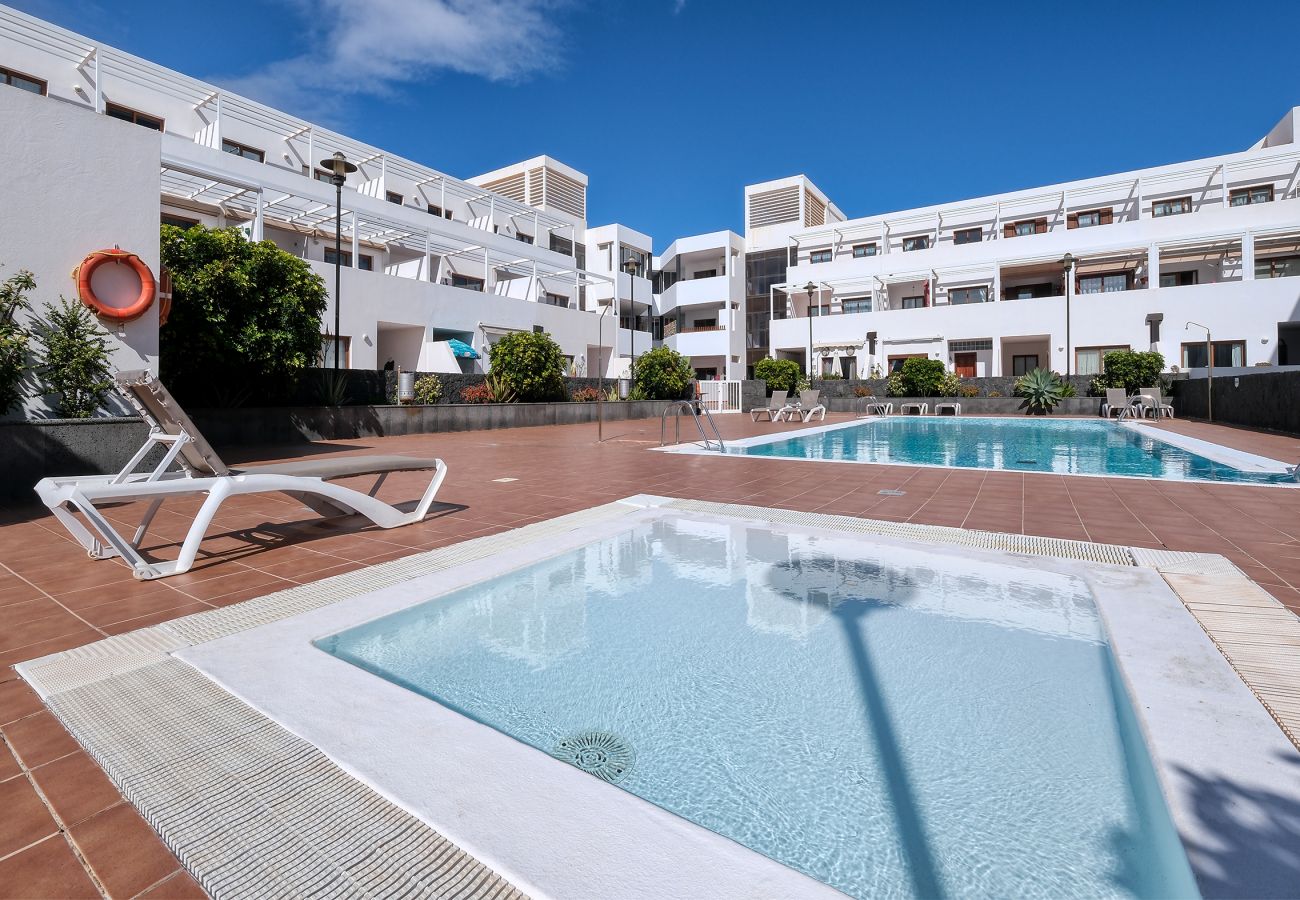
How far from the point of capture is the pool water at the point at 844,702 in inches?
68.5

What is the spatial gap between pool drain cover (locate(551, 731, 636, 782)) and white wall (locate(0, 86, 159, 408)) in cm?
793

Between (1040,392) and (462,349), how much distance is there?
2249cm

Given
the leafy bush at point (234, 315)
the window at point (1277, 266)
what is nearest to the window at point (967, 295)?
the window at point (1277, 266)

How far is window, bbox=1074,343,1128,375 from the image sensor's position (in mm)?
28047

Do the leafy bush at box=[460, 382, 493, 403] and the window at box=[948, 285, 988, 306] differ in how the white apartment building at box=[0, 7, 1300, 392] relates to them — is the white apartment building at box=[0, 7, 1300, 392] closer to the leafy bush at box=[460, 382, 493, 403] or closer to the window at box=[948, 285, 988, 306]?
the window at box=[948, 285, 988, 306]

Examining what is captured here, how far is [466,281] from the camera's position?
28.2 m

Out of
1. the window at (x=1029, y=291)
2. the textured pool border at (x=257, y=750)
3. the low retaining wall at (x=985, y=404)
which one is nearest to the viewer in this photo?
the textured pool border at (x=257, y=750)

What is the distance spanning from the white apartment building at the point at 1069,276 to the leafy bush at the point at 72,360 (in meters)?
27.2

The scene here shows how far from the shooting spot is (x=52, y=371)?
670cm

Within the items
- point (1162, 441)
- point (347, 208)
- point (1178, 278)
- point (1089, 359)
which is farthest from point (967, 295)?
point (347, 208)

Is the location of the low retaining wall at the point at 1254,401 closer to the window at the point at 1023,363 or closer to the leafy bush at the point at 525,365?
the window at the point at 1023,363

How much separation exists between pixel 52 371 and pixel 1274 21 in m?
35.3

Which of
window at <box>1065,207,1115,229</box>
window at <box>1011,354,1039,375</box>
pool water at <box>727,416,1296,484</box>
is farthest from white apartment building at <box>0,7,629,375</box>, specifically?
window at <box>1065,207,1115,229</box>

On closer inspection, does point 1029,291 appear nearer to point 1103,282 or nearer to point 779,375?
point 1103,282
